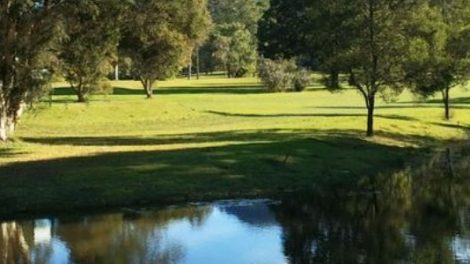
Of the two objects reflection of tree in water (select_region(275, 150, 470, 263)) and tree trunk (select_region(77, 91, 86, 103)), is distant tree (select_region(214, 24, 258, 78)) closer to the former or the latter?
tree trunk (select_region(77, 91, 86, 103))

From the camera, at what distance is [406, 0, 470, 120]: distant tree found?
141 ft

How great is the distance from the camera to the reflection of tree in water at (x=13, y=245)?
782 inches

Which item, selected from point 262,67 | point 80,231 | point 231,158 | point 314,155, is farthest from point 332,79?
point 262,67

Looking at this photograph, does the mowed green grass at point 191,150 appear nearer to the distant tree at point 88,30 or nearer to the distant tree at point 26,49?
the distant tree at point 26,49

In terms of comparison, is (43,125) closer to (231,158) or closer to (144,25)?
(144,25)

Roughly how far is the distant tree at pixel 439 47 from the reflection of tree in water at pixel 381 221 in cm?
1081

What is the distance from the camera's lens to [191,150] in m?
36.2

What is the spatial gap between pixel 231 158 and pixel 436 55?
17.1 meters

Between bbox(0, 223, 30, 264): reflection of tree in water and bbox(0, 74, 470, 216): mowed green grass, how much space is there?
7.64 ft

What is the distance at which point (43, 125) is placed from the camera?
5341 centimetres

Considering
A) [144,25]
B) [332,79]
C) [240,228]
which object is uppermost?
[144,25]

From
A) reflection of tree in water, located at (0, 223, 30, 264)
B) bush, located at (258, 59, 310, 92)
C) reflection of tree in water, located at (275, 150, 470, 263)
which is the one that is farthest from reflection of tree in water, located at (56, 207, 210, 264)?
bush, located at (258, 59, 310, 92)

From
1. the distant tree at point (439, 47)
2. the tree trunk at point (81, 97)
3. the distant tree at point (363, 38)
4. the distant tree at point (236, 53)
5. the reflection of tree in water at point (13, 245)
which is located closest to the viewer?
the reflection of tree in water at point (13, 245)

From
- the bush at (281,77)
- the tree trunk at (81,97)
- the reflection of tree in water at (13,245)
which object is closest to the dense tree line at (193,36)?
the tree trunk at (81,97)
